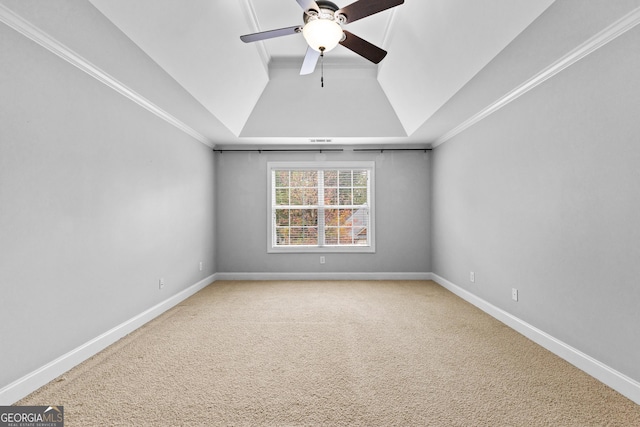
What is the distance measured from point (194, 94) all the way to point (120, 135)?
0.77 metres

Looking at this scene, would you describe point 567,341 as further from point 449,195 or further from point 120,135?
point 120,135

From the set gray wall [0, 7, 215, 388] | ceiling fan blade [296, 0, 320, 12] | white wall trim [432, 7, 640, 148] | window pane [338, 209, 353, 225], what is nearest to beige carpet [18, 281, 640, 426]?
gray wall [0, 7, 215, 388]

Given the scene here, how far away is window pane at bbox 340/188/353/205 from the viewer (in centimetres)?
523

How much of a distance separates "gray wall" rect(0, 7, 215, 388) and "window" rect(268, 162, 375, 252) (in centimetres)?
205

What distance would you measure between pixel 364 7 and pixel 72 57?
211cm

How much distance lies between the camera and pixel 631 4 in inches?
66.7

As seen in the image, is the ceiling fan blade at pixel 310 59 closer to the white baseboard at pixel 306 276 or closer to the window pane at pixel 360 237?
the window pane at pixel 360 237

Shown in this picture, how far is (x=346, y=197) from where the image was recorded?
523cm

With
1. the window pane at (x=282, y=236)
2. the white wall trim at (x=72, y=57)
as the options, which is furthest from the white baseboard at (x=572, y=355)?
the white wall trim at (x=72, y=57)

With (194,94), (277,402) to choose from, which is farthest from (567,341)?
(194,94)

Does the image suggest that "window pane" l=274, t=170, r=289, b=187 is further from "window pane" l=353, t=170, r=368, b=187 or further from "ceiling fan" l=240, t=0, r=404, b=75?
"ceiling fan" l=240, t=0, r=404, b=75

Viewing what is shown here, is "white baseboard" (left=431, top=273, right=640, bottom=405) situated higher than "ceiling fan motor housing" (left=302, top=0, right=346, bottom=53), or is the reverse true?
"ceiling fan motor housing" (left=302, top=0, right=346, bottom=53)

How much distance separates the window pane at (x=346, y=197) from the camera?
523cm

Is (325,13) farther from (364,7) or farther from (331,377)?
(331,377)
